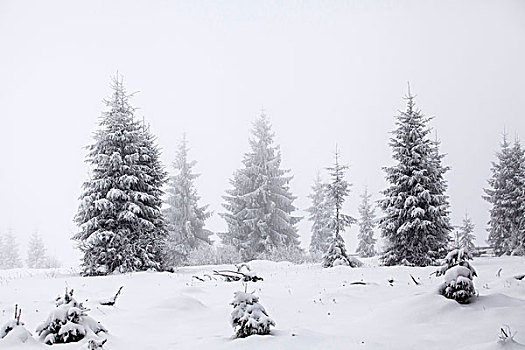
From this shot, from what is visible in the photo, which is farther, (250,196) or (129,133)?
(250,196)

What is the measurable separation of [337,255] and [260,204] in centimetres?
1536

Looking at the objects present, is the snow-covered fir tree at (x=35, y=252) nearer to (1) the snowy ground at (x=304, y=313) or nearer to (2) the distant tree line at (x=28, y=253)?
(2) the distant tree line at (x=28, y=253)

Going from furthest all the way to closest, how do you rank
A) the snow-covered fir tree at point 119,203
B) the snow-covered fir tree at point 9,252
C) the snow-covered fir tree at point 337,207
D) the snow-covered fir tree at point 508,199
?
the snow-covered fir tree at point 9,252, the snow-covered fir tree at point 508,199, the snow-covered fir tree at point 337,207, the snow-covered fir tree at point 119,203

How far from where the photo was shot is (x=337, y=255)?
79.0 ft

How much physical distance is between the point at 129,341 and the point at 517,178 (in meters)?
33.3

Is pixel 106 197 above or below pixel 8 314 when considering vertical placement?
above

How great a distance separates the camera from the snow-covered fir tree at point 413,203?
23.1 meters

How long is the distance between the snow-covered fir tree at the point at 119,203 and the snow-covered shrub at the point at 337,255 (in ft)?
29.5

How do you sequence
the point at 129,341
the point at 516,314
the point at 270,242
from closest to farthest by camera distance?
the point at 129,341 < the point at 516,314 < the point at 270,242

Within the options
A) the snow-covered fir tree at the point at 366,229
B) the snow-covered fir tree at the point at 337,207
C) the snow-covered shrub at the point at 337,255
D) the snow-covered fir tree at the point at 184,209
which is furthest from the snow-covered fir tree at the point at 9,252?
the snow-covered shrub at the point at 337,255

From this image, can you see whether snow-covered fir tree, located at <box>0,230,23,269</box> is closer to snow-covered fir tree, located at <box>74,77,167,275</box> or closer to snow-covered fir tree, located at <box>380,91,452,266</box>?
snow-covered fir tree, located at <box>74,77,167,275</box>

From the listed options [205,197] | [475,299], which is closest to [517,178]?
[475,299]

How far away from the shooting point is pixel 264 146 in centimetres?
4009

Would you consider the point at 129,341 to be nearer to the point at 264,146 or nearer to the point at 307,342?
the point at 307,342
